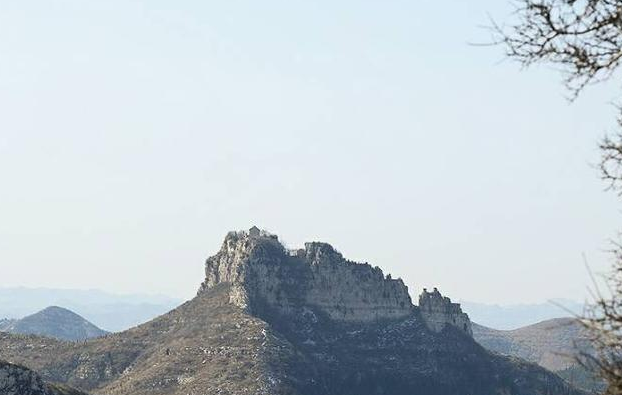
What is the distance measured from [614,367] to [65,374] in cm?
16298

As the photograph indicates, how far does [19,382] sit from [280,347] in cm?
8003

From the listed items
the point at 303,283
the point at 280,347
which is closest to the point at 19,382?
the point at 280,347

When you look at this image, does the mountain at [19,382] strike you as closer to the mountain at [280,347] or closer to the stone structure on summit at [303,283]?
the mountain at [280,347]

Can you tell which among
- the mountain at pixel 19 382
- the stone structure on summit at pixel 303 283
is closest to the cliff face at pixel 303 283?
the stone structure on summit at pixel 303 283

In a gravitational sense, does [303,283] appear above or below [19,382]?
above

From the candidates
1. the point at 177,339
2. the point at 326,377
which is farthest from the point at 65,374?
the point at 326,377

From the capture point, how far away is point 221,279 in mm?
199125

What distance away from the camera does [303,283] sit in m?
195

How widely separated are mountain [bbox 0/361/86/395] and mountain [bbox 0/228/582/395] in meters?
48.6

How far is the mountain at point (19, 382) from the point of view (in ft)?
295

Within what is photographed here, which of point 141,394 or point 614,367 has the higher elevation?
point 141,394

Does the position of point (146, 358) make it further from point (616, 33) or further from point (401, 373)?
point (616, 33)

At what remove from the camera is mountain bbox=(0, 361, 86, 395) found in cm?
9006

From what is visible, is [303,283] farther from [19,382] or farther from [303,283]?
[19,382]
